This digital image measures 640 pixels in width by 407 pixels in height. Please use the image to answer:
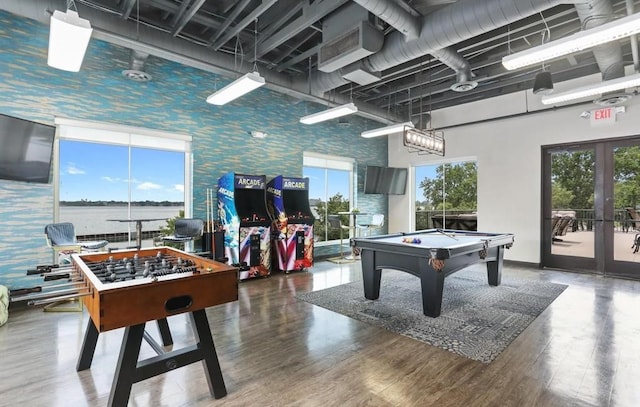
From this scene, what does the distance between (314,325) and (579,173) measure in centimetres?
633

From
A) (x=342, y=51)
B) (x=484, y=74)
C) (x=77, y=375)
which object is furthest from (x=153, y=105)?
(x=484, y=74)

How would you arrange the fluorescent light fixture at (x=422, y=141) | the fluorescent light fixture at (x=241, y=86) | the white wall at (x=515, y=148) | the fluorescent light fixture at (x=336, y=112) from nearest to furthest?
the fluorescent light fixture at (x=241, y=86)
the fluorescent light fixture at (x=422, y=141)
the fluorescent light fixture at (x=336, y=112)
the white wall at (x=515, y=148)

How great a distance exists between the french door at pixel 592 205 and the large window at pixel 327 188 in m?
4.48

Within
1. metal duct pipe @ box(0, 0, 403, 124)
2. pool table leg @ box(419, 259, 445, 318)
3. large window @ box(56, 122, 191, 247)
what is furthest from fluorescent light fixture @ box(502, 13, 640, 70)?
large window @ box(56, 122, 191, 247)

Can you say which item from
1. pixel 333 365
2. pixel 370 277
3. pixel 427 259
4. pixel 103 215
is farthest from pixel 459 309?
pixel 103 215

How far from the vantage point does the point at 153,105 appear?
527 cm

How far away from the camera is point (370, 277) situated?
14.6 feet

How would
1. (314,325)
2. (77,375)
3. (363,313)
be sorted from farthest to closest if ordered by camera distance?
(363,313), (314,325), (77,375)

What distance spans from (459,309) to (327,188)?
4788 mm

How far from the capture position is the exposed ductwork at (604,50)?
3.29 meters

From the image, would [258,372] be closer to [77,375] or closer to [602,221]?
[77,375]

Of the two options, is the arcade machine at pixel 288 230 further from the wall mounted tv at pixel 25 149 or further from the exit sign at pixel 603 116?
the exit sign at pixel 603 116

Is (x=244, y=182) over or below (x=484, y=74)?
below

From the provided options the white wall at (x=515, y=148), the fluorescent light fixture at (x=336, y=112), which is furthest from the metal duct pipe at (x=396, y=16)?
the white wall at (x=515, y=148)
